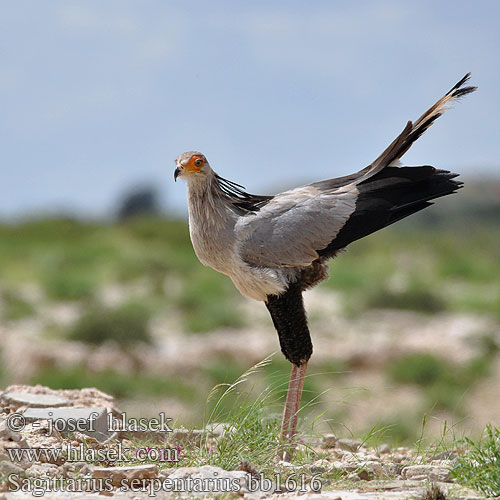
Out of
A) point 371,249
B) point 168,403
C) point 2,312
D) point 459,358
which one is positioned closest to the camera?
point 168,403

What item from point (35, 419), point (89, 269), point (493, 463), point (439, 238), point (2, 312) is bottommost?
point (493, 463)

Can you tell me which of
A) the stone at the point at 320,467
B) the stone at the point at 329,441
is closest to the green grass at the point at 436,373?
the stone at the point at 329,441

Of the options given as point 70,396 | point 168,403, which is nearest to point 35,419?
point 70,396

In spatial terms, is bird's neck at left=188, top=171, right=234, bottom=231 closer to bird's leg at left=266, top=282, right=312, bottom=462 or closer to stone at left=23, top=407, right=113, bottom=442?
bird's leg at left=266, top=282, right=312, bottom=462

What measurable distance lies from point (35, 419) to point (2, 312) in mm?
10411

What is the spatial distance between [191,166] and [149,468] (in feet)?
7.51

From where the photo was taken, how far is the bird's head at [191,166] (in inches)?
218

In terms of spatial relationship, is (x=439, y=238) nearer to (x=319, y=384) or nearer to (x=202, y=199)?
(x=319, y=384)

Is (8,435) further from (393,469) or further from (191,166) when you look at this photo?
(393,469)

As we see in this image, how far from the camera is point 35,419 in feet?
17.0

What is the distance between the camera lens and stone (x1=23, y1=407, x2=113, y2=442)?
5.12 meters

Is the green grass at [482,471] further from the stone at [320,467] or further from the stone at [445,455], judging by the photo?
the stone at [320,467]

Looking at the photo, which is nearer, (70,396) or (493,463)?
(493,463)

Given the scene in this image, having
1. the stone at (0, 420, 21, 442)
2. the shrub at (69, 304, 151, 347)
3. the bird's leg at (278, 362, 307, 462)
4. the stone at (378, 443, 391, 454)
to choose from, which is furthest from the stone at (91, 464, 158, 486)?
the shrub at (69, 304, 151, 347)
